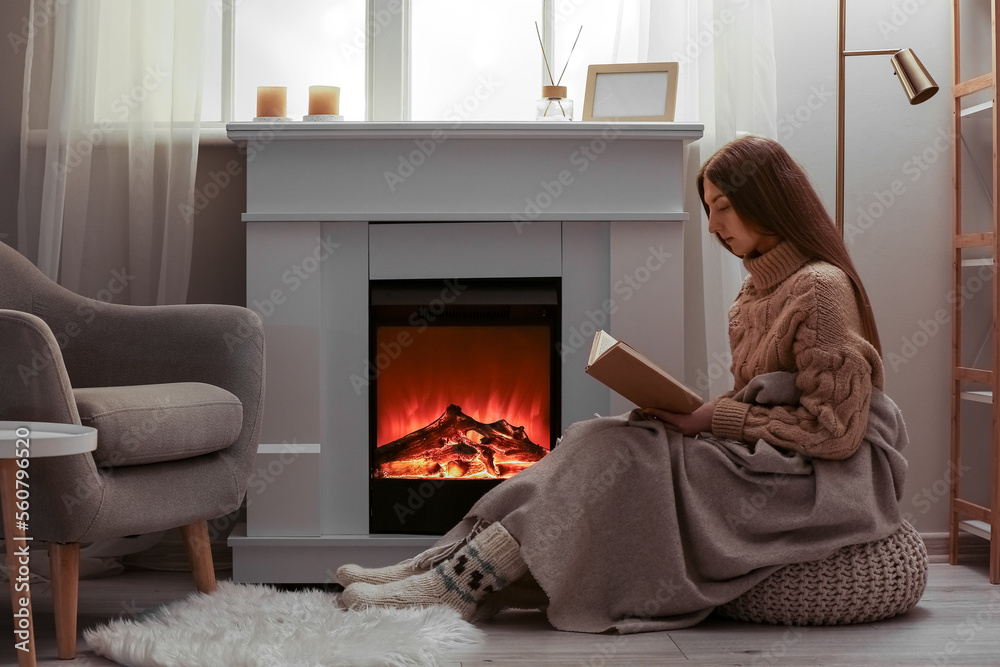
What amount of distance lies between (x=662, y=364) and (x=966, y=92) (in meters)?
1.15

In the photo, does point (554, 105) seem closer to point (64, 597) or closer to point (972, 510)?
point (972, 510)

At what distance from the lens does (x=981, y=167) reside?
2680mm

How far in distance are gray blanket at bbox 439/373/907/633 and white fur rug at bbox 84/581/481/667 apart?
24 cm

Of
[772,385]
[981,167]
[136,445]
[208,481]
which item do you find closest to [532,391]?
[772,385]

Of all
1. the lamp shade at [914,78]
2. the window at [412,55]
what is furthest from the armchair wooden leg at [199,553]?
the lamp shade at [914,78]

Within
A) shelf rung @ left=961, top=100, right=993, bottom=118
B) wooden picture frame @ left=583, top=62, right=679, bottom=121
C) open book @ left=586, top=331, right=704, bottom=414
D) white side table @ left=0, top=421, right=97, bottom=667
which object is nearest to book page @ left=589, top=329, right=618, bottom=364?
open book @ left=586, top=331, right=704, bottom=414

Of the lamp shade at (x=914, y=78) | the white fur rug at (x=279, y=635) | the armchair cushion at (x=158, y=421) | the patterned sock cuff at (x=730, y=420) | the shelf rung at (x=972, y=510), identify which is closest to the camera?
the white fur rug at (x=279, y=635)

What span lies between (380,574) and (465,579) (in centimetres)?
20

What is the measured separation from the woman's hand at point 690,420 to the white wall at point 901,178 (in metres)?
1.02

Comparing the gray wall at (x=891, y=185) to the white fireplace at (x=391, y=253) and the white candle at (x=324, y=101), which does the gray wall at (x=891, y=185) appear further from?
the white fireplace at (x=391, y=253)

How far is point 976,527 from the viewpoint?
8.21 feet

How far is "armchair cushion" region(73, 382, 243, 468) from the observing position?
1.73 metres

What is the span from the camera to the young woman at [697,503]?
1841mm

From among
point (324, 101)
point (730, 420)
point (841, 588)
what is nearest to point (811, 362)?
point (730, 420)
